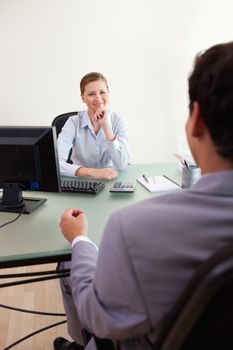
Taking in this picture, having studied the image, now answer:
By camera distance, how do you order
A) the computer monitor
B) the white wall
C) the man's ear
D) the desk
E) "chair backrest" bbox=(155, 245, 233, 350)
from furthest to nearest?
the white wall
the computer monitor
the desk
the man's ear
"chair backrest" bbox=(155, 245, 233, 350)

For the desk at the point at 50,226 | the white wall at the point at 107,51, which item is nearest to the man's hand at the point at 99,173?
the desk at the point at 50,226

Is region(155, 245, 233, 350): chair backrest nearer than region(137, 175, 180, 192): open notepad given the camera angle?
Yes

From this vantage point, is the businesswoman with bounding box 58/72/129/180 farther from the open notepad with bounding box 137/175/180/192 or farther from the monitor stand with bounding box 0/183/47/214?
the monitor stand with bounding box 0/183/47/214

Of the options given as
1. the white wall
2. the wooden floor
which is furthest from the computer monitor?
the white wall

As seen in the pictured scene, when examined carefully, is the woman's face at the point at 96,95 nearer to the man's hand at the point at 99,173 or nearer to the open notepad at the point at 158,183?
the man's hand at the point at 99,173

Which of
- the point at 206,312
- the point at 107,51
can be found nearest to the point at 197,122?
the point at 206,312

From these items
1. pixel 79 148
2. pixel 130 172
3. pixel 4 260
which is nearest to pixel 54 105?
pixel 79 148

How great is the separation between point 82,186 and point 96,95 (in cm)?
A: 85

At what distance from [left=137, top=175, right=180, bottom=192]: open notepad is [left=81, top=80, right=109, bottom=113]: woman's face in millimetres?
698

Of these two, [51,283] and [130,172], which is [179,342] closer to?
[130,172]

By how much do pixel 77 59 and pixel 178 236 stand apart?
8.73 ft

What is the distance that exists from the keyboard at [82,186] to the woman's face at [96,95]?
751mm

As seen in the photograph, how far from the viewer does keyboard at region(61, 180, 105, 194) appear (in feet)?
4.85

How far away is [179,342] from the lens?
1.73 ft
